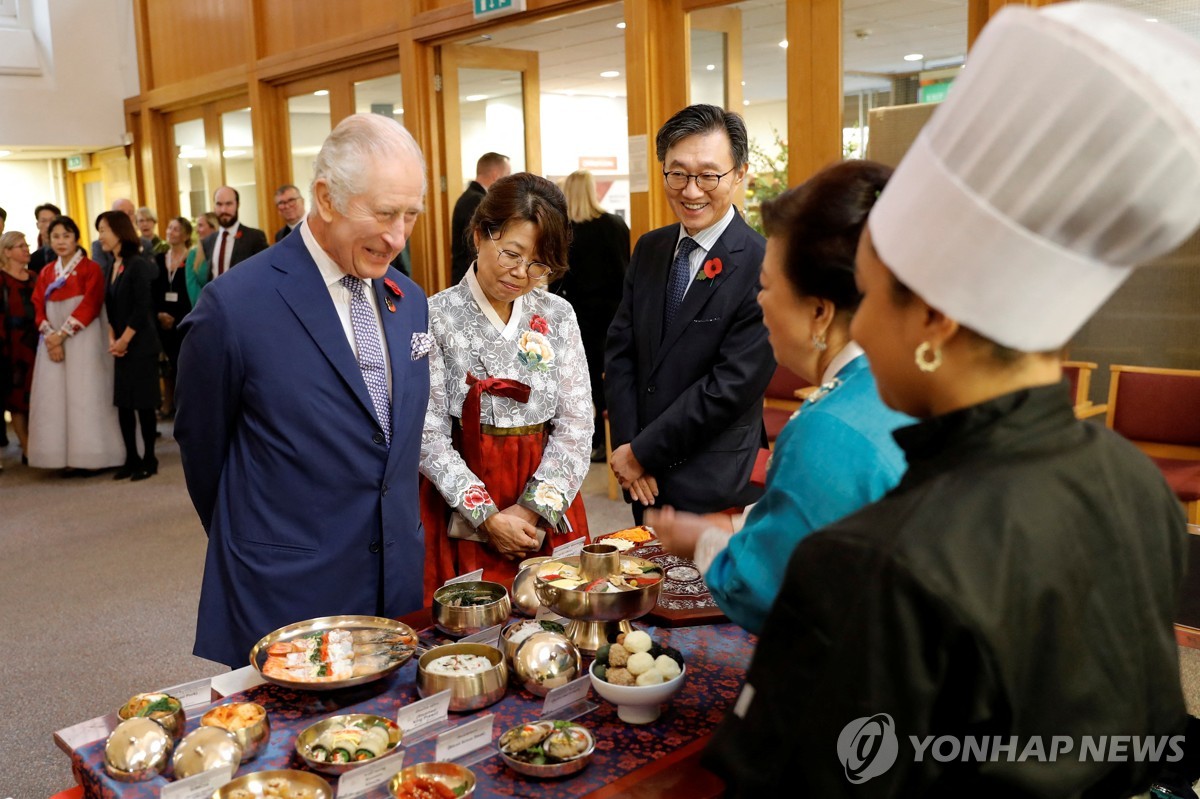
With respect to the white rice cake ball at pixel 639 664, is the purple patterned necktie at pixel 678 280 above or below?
above

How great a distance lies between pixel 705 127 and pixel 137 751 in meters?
1.95

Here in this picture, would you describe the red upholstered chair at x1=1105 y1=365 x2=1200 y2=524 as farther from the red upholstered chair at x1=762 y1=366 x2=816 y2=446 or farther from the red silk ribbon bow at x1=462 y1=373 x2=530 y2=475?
the red silk ribbon bow at x1=462 y1=373 x2=530 y2=475

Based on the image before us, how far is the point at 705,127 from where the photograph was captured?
2.59m

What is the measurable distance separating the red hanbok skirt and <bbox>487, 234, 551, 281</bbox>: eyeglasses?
0.38m

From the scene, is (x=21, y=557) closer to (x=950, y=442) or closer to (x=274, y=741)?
(x=274, y=741)

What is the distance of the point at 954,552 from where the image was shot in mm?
761

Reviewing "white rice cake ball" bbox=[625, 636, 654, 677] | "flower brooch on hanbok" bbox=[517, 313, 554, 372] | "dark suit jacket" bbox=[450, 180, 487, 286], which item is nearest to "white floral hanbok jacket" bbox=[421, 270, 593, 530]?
"flower brooch on hanbok" bbox=[517, 313, 554, 372]

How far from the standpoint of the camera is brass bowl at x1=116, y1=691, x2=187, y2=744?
4.53 feet

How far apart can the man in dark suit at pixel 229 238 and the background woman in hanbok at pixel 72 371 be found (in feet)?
3.11

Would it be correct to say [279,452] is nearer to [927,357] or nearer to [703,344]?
[703,344]

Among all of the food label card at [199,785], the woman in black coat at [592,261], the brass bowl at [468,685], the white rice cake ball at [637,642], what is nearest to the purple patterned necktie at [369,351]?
the brass bowl at [468,685]

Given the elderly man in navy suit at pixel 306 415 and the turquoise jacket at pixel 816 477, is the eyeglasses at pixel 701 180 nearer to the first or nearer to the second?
the elderly man in navy suit at pixel 306 415

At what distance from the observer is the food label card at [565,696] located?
144 centimetres

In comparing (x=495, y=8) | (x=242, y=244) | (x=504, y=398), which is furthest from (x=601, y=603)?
(x=242, y=244)
